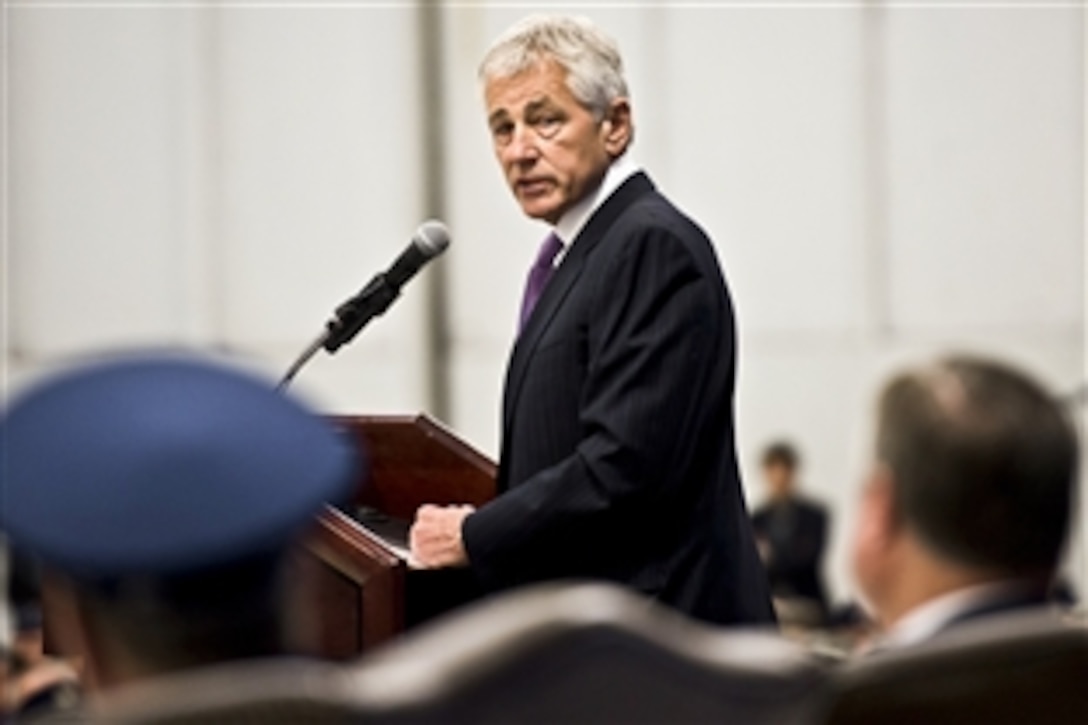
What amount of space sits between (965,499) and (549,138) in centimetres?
147

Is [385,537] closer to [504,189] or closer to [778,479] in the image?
[778,479]

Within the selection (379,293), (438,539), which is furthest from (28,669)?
(379,293)

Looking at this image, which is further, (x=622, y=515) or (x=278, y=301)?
(x=278, y=301)

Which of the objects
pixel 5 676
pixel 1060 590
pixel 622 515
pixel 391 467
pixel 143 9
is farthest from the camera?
pixel 143 9

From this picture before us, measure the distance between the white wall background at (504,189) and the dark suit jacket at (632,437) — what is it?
20.0ft

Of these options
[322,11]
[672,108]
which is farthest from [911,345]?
[322,11]

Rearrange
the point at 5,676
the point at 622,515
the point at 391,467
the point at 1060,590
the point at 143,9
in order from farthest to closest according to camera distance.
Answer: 1. the point at 143,9
2. the point at 1060,590
3. the point at 391,467
4. the point at 622,515
5. the point at 5,676

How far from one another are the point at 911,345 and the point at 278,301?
8.32 ft

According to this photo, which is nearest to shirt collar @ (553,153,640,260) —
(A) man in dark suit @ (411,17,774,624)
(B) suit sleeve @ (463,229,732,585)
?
(A) man in dark suit @ (411,17,774,624)

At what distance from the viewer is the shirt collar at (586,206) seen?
2986mm

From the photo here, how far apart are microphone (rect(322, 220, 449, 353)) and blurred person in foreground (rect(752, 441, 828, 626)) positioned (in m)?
5.27

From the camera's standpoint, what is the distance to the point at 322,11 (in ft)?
30.1

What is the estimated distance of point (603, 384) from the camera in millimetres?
2787

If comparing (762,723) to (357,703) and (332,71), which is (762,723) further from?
(332,71)
